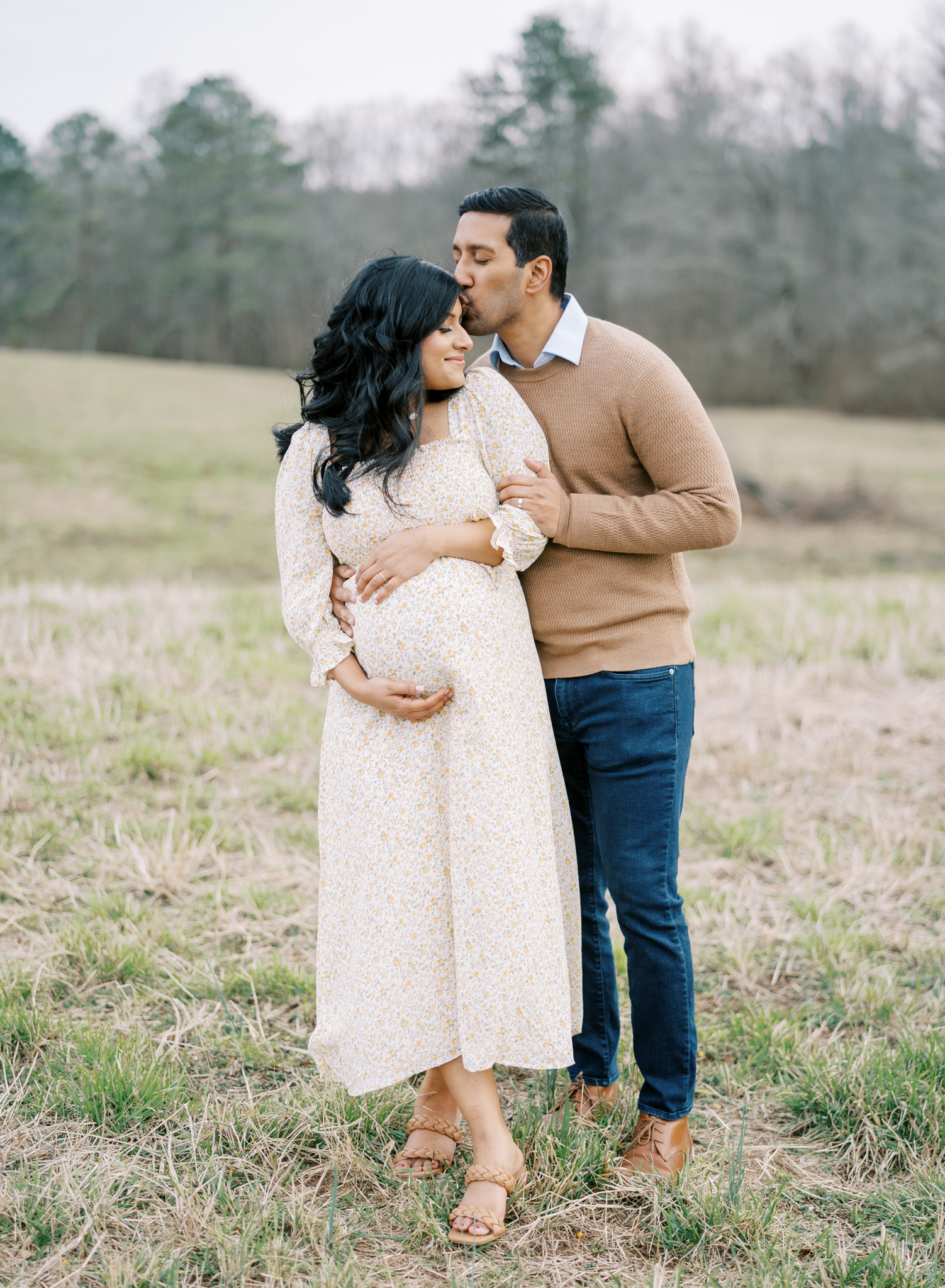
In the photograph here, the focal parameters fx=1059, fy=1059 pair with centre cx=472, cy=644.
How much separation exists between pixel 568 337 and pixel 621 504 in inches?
17.0

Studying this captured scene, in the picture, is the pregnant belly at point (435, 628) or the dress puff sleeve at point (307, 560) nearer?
the pregnant belly at point (435, 628)

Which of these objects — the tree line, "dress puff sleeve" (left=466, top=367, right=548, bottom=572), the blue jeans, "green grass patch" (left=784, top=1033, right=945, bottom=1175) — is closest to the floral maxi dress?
"dress puff sleeve" (left=466, top=367, right=548, bottom=572)

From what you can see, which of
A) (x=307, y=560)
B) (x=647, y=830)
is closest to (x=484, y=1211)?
(x=647, y=830)

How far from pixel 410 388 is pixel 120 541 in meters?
14.3

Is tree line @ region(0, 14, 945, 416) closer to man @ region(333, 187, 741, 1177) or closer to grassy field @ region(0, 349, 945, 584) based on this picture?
grassy field @ region(0, 349, 945, 584)

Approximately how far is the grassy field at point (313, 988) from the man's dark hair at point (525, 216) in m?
2.17

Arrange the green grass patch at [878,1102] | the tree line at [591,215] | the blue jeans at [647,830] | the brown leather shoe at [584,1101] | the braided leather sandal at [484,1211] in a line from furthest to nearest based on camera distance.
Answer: the tree line at [591,215]
the brown leather shoe at [584,1101]
the green grass patch at [878,1102]
the blue jeans at [647,830]
the braided leather sandal at [484,1211]

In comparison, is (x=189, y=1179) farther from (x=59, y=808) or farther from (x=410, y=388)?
(x=59, y=808)

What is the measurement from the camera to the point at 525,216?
256 centimetres

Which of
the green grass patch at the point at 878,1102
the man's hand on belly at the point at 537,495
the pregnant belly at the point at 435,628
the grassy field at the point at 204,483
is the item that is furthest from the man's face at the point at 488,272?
the grassy field at the point at 204,483

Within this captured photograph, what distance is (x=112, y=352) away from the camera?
47.2 metres

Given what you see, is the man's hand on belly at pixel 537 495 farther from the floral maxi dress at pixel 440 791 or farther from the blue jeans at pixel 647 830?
the blue jeans at pixel 647 830

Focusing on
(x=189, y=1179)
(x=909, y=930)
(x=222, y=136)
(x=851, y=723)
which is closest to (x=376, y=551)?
(x=189, y=1179)

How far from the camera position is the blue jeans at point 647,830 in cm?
257
